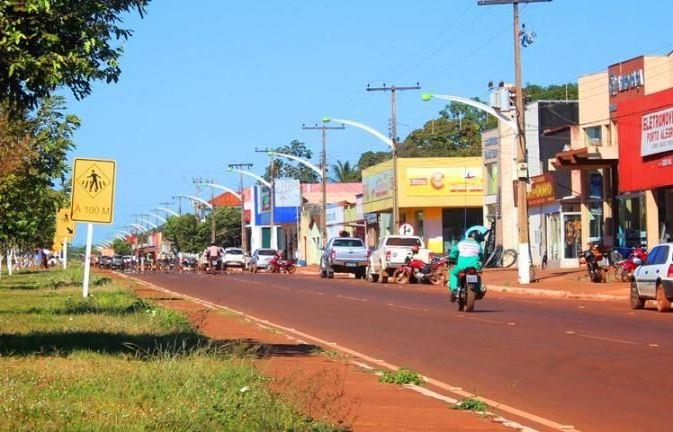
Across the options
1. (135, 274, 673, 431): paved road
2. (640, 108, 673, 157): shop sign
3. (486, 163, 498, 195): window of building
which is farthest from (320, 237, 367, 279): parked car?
(135, 274, 673, 431): paved road

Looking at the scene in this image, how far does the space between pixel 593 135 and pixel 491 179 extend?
15.5 m

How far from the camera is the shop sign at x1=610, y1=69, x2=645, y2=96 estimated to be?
44.2 meters

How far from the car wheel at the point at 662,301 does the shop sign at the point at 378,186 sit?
49.3 meters

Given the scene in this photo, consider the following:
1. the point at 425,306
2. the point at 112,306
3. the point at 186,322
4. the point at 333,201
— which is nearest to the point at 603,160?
the point at 425,306

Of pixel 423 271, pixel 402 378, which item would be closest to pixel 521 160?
pixel 423 271

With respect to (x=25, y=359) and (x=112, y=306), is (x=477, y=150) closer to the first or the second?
(x=112, y=306)

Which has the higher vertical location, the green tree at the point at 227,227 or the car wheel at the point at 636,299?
the green tree at the point at 227,227

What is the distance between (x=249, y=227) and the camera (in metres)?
134

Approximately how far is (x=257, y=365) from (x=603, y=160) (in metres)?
34.8

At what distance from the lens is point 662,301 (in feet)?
87.2

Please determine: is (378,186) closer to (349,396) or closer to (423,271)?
(423,271)

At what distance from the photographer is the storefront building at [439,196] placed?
74.1 m

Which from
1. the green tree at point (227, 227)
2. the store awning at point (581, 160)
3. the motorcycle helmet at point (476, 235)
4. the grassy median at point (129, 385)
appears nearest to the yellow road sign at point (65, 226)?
the motorcycle helmet at point (476, 235)

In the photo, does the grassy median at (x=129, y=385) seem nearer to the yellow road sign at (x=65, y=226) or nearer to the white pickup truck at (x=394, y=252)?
the yellow road sign at (x=65, y=226)
